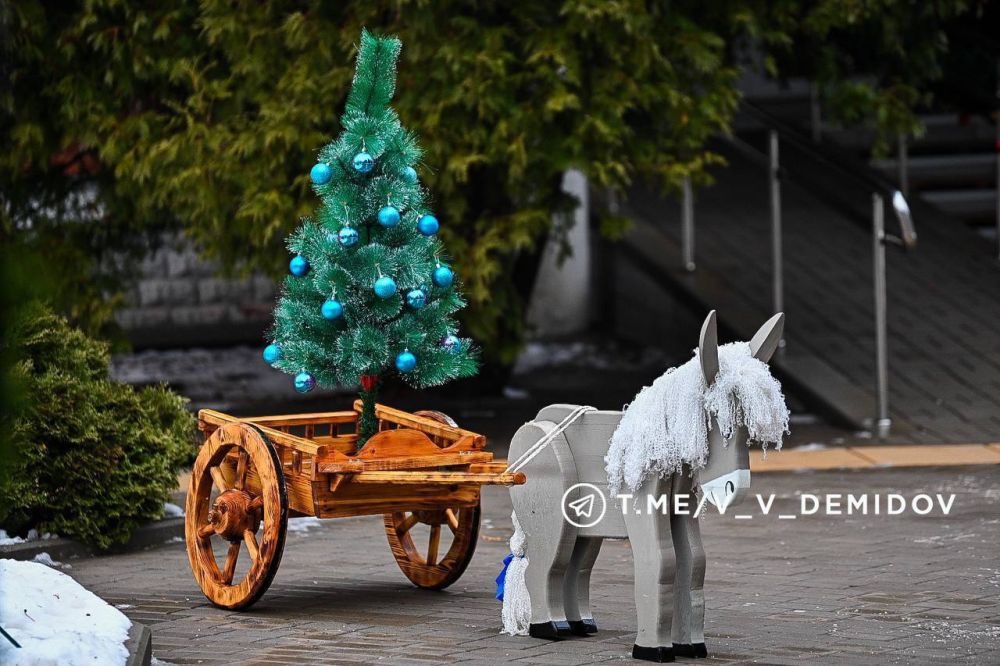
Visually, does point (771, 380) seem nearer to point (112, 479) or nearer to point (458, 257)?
point (112, 479)

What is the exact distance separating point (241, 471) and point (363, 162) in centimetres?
154

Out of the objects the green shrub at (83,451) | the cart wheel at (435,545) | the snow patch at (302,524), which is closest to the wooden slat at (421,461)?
the cart wheel at (435,545)

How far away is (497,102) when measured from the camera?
12.0 meters

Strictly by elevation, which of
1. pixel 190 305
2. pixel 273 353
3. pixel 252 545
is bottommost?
pixel 252 545

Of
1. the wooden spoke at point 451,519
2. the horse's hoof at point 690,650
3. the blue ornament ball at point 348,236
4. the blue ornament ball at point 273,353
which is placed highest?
the blue ornament ball at point 348,236

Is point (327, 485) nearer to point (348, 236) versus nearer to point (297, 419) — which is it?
point (297, 419)

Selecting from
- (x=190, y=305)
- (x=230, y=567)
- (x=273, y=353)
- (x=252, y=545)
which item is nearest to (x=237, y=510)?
(x=252, y=545)

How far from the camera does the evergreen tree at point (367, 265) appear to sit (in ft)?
25.2

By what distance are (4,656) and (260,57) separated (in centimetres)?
799

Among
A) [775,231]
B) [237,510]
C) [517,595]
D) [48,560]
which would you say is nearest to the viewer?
[517,595]

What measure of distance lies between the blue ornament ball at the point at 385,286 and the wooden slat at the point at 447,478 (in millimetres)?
958

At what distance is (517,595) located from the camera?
682 centimetres

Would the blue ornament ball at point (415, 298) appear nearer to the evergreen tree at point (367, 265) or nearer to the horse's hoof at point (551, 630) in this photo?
the evergreen tree at point (367, 265)

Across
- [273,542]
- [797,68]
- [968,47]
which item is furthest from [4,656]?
[968,47]
